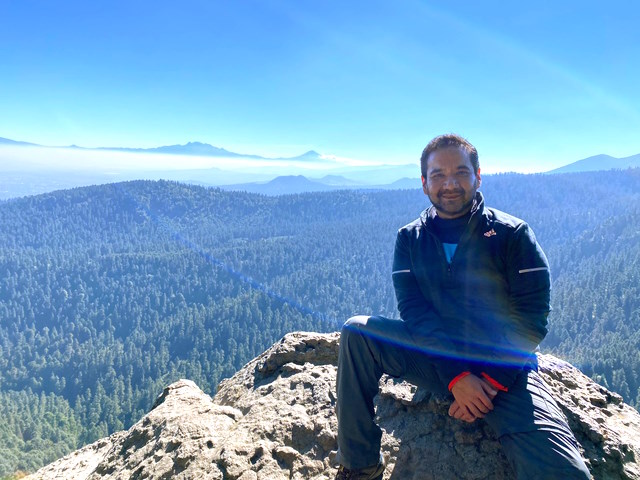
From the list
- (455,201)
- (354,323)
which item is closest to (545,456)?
(354,323)

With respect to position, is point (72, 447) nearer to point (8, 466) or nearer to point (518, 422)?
point (8, 466)

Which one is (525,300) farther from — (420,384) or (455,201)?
(420,384)

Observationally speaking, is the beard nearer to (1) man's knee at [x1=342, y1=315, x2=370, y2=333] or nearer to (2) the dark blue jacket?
(2) the dark blue jacket

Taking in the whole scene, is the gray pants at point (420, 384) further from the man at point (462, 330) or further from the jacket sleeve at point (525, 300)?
the jacket sleeve at point (525, 300)

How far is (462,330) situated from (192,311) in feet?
383

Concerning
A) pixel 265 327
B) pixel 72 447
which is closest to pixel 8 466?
pixel 72 447

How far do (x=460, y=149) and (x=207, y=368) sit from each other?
81338mm

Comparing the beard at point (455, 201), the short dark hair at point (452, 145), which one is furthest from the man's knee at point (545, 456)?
the short dark hair at point (452, 145)

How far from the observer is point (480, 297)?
121 inches

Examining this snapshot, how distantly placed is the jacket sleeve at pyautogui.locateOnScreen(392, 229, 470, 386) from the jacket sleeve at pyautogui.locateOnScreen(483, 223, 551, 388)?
245 millimetres

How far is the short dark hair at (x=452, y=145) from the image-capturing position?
3295 millimetres

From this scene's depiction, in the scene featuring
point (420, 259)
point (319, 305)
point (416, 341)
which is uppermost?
point (420, 259)

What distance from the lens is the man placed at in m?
2.78

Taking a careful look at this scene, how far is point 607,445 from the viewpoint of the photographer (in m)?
3.08
